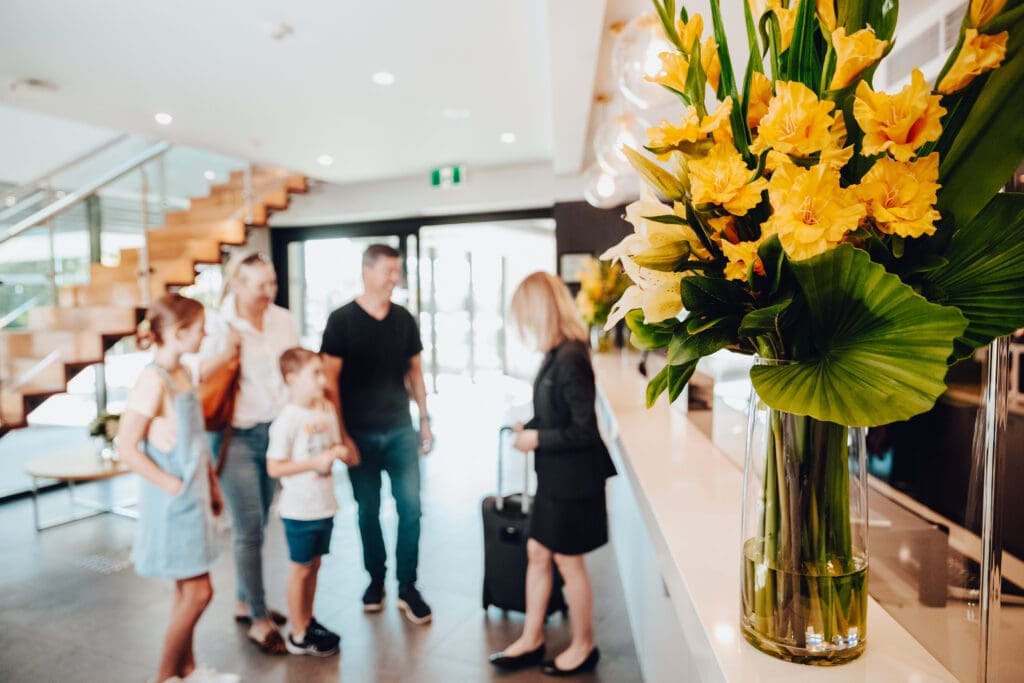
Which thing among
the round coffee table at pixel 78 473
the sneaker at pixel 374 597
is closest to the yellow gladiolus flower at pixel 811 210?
the sneaker at pixel 374 597

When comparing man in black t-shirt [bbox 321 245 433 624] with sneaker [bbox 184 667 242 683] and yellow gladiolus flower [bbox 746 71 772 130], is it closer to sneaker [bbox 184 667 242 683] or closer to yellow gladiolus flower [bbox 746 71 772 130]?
sneaker [bbox 184 667 242 683]

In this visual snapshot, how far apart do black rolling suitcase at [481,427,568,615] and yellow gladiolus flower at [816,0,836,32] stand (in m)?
2.25

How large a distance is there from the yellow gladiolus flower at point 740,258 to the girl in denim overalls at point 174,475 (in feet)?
6.65

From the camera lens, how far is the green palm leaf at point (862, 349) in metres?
0.55

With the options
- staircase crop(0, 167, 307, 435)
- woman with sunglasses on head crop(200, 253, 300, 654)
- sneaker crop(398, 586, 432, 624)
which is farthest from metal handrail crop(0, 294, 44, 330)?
sneaker crop(398, 586, 432, 624)

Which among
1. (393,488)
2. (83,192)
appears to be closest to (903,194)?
(393,488)

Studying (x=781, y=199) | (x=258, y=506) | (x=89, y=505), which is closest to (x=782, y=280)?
(x=781, y=199)

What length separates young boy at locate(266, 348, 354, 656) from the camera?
2.40m

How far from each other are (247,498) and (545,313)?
148 cm

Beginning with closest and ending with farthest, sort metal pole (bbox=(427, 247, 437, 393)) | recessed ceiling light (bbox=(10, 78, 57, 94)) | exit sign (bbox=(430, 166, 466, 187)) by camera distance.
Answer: recessed ceiling light (bbox=(10, 78, 57, 94)), exit sign (bbox=(430, 166, 466, 187)), metal pole (bbox=(427, 247, 437, 393))

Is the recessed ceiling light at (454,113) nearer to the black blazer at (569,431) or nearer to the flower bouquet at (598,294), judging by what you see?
the flower bouquet at (598,294)

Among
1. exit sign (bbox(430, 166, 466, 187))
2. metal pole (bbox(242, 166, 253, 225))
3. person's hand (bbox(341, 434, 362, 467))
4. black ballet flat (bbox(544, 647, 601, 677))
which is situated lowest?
black ballet flat (bbox(544, 647, 601, 677))

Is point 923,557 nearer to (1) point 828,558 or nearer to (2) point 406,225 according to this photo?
(1) point 828,558

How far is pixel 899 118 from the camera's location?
1.88ft
